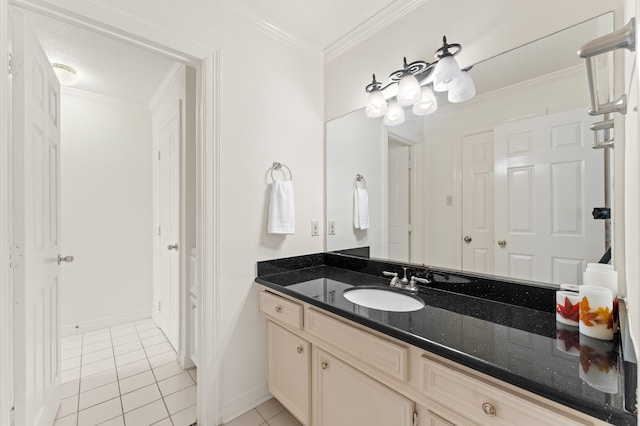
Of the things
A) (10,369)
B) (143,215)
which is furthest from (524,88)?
(143,215)

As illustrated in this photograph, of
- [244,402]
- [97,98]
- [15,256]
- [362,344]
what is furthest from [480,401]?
[97,98]

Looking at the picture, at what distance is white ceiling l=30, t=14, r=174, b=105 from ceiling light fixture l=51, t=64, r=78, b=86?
0.04 meters

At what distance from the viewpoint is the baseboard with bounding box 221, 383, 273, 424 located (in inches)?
62.1

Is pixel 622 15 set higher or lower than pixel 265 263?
higher

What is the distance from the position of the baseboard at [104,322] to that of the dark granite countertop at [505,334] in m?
2.30

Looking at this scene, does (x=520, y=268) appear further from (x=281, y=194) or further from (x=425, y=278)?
(x=281, y=194)

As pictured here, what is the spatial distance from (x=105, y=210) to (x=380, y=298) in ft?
9.70

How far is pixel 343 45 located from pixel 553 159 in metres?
1.48

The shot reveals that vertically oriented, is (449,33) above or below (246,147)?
above

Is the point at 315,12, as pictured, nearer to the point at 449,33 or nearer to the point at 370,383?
the point at 449,33

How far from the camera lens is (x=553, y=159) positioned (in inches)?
43.4

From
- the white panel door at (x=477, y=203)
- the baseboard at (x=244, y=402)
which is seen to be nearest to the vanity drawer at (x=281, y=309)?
the baseboard at (x=244, y=402)

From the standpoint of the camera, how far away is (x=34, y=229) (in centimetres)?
129

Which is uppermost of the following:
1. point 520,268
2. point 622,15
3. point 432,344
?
point 622,15
